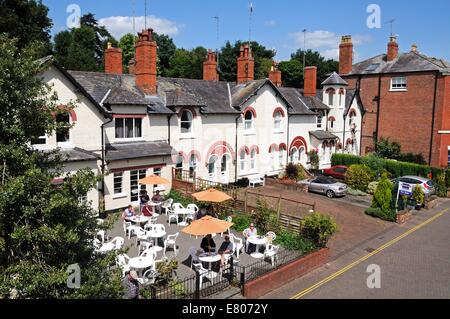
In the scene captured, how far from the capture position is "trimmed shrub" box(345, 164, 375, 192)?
32.9 m

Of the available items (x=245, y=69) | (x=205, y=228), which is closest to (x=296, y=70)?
(x=245, y=69)

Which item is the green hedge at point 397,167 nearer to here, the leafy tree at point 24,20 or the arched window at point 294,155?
the arched window at point 294,155

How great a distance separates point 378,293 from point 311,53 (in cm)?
8625

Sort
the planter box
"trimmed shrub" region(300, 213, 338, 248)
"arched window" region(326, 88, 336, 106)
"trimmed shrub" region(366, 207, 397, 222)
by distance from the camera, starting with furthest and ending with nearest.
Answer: "arched window" region(326, 88, 336, 106), "trimmed shrub" region(366, 207, 397, 222), the planter box, "trimmed shrub" region(300, 213, 338, 248)

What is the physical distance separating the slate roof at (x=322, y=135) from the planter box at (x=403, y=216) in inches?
533

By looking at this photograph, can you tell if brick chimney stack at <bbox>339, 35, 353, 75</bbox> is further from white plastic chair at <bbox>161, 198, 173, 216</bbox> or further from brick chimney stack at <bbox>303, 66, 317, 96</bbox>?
white plastic chair at <bbox>161, 198, 173, 216</bbox>

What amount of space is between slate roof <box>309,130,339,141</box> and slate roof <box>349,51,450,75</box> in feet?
32.9

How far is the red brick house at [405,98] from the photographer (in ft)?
129

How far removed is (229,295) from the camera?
1395 cm

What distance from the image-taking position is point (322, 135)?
3906 cm

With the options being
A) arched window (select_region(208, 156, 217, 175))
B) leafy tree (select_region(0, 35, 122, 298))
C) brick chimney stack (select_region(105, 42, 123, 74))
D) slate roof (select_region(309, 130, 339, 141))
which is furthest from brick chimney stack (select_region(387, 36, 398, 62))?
leafy tree (select_region(0, 35, 122, 298))

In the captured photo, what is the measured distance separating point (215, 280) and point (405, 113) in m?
34.7
